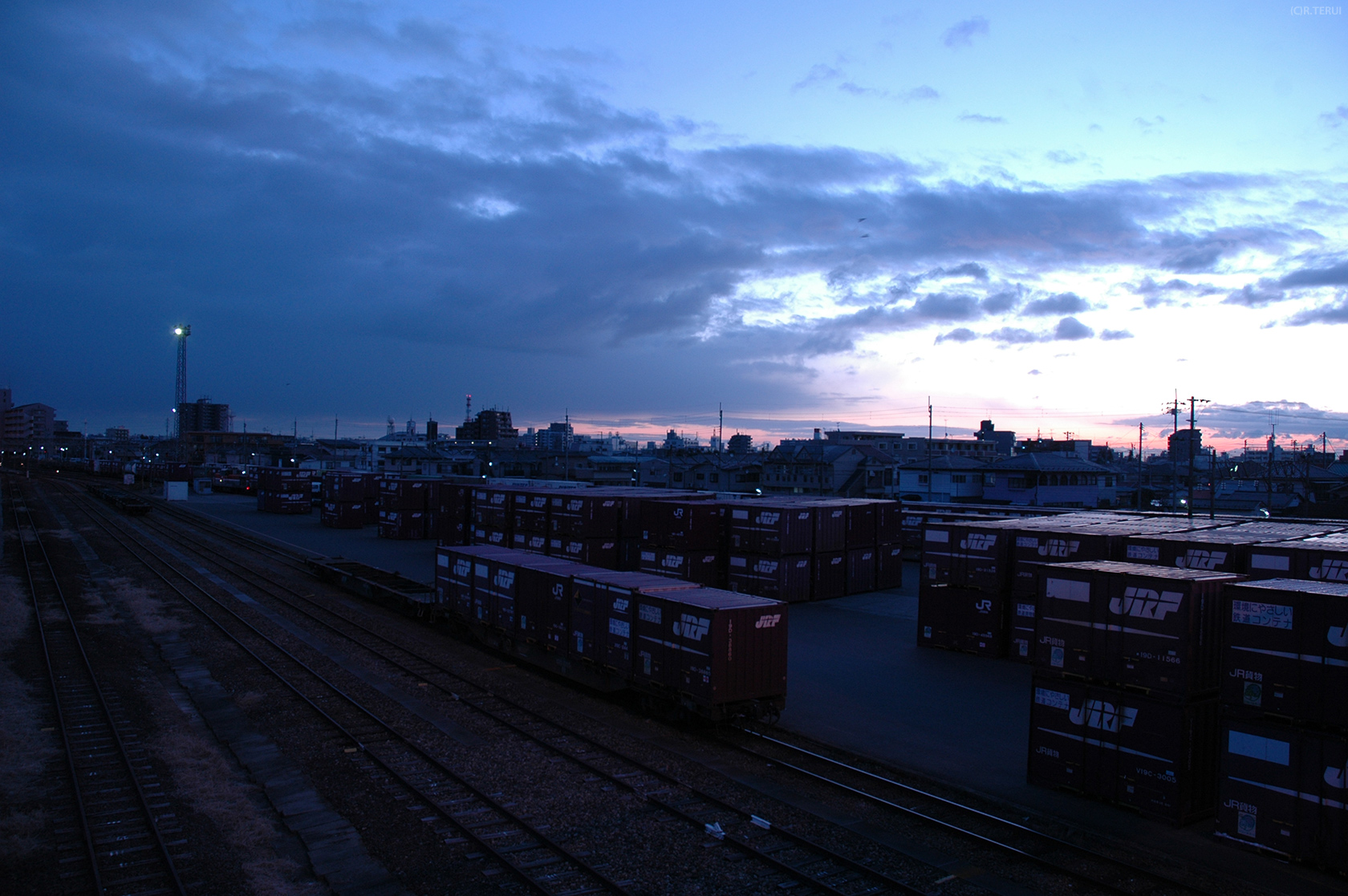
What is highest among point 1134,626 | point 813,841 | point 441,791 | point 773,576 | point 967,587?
point 1134,626

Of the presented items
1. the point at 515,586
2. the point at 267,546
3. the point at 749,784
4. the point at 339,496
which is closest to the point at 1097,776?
the point at 749,784

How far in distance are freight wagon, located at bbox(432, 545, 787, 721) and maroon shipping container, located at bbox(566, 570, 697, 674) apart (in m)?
0.02

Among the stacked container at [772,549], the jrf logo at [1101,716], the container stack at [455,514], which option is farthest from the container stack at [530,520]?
the jrf logo at [1101,716]

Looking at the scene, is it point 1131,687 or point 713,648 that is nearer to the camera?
point 1131,687

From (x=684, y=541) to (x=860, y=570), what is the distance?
28.7 feet

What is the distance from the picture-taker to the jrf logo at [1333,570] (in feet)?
54.5

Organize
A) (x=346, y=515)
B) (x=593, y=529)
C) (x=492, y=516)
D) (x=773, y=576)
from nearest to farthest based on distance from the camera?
(x=773, y=576) < (x=593, y=529) < (x=492, y=516) < (x=346, y=515)

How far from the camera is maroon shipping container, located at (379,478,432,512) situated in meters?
52.9

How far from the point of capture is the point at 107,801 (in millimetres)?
12133

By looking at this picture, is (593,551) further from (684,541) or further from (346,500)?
(346,500)

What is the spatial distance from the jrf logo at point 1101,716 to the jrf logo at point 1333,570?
27.7 feet

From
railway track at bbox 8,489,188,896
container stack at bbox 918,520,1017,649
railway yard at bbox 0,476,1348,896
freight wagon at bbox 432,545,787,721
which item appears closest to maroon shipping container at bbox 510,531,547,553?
railway yard at bbox 0,476,1348,896

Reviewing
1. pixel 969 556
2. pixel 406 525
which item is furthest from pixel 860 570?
pixel 406 525

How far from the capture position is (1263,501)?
228 ft
